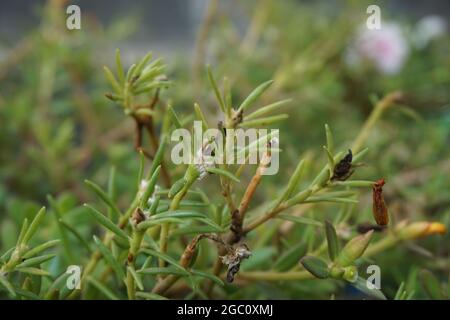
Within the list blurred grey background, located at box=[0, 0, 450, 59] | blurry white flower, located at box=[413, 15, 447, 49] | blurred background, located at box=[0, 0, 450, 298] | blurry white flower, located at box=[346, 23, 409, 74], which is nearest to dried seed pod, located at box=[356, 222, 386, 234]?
blurred background, located at box=[0, 0, 450, 298]

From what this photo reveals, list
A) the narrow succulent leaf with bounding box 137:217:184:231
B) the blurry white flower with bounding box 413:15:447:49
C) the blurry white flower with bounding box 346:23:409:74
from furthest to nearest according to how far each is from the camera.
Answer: the blurry white flower with bounding box 413:15:447:49, the blurry white flower with bounding box 346:23:409:74, the narrow succulent leaf with bounding box 137:217:184:231

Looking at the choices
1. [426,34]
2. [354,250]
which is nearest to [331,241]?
[354,250]

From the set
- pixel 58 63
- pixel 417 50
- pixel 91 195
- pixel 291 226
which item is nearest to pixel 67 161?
pixel 91 195

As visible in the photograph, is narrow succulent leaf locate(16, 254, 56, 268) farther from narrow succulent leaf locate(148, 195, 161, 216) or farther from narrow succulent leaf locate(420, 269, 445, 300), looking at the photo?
narrow succulent leaf locate(420, 269, 445, 300)

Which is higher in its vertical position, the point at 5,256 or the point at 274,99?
the point at 274,99

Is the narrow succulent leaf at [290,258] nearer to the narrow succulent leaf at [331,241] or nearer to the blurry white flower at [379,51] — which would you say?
the narrow succulent leaf at [331,241]

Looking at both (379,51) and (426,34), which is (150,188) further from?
(426,34)
